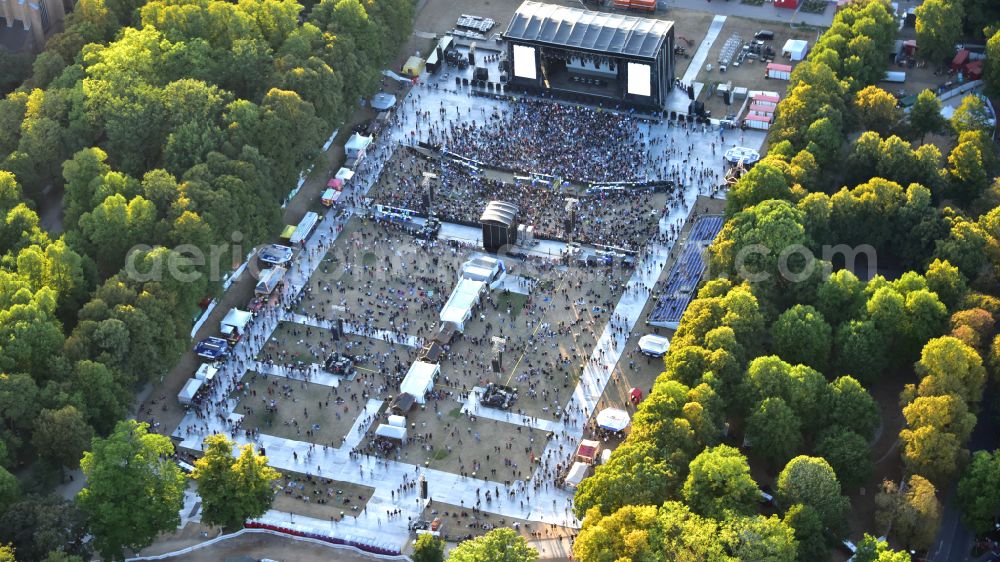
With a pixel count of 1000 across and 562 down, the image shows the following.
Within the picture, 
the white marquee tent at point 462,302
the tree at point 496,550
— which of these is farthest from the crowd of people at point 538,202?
the tree at point 496,550

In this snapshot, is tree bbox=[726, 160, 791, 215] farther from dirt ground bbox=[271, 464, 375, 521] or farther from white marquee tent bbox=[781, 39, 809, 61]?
dirt ground bbox=[271, 464, 375, 521]

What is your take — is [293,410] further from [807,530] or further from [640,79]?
[640,79]

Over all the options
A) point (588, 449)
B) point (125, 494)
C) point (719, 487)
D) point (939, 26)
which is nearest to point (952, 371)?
point (719, 487)

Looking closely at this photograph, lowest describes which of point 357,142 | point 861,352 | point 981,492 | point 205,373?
point 981,492

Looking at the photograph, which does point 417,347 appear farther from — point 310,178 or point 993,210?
point 993,210

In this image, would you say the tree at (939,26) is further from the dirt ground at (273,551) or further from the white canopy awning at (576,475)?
the dirt ground at (273,551)

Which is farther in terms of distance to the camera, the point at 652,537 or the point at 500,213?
the point at 500,213

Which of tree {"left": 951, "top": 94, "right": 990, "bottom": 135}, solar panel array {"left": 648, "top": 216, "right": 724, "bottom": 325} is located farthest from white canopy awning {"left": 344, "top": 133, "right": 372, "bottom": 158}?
tree {"left": 951, "top": 94, "right": 990, "bottom": 135}
